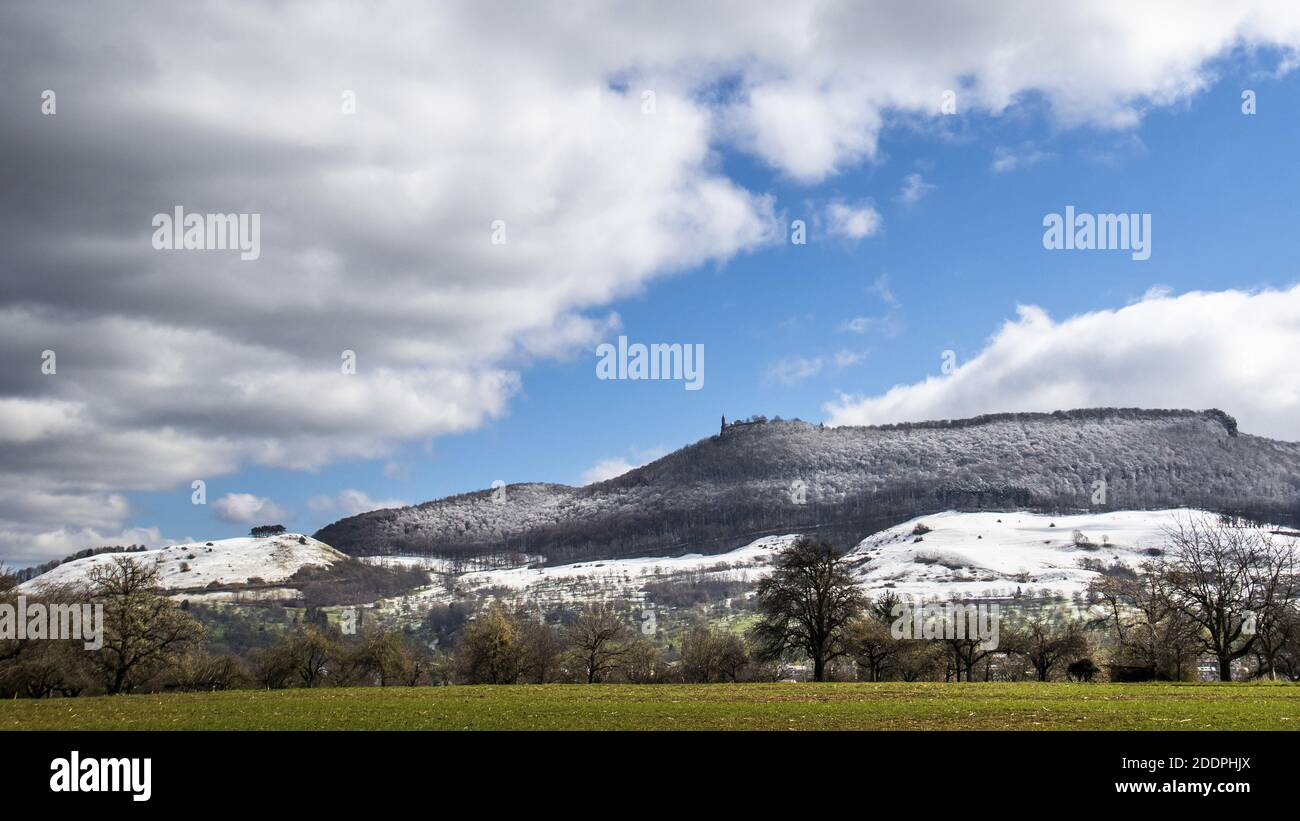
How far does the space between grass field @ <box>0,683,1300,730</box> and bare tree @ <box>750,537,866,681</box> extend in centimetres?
2900

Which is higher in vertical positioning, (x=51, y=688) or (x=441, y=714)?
(x=441, y=714)

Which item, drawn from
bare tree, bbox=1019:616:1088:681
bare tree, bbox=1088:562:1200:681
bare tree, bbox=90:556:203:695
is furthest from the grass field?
bare tree, bbox=1019:616:1088:681

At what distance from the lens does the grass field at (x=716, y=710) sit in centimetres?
3566

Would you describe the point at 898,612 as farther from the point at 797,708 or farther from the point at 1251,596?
the point at 797,708

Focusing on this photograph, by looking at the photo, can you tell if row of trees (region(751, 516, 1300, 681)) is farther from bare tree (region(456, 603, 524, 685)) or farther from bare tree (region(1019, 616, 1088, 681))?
bare tree (region(456, 603, 524, 685))

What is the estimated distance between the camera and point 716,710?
4181 cm

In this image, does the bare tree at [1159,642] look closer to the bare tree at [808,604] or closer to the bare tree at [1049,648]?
the bare tree at [1049,648]

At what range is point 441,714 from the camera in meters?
42.4

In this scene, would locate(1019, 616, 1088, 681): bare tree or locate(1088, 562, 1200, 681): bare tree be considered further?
locate(1019, 616, 1088, 681): bare tree

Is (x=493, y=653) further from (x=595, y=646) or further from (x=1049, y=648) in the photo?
(x=1049, y=648)

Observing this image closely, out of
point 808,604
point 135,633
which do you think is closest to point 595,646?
point 808,604

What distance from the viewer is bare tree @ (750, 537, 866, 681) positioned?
8625 cm

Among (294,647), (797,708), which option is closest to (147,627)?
(294,647)
